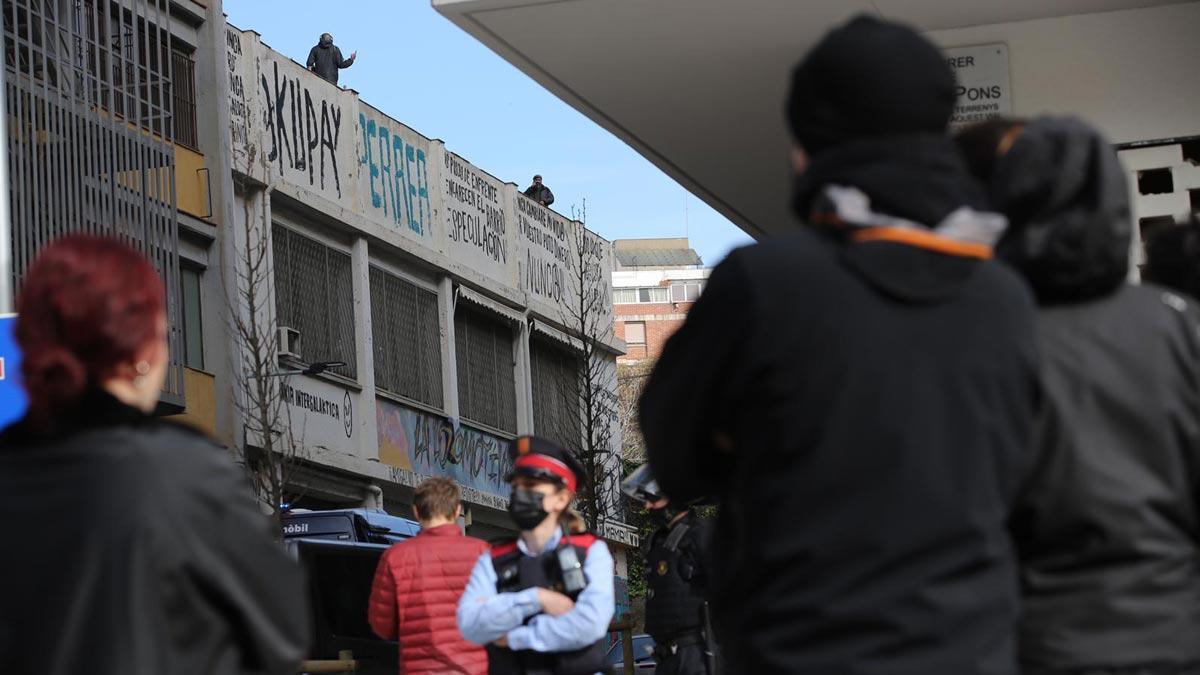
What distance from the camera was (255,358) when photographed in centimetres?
3425

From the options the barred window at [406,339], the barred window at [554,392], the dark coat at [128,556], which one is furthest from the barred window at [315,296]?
the dark coat at [128,556]

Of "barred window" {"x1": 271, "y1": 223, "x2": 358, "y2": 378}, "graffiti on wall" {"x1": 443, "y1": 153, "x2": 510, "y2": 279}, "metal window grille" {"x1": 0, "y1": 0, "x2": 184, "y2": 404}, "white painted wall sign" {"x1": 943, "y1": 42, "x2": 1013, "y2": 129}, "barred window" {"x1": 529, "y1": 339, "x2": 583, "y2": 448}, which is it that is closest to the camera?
"white painted wall sign" {"x1": 943, "y1": 42, "x2": 1013, "y2": 129}

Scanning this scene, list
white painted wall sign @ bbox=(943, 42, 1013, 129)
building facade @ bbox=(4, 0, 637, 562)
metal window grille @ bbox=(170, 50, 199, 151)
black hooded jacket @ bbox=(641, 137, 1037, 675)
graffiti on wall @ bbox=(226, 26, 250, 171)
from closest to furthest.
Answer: black hooded jacket @ bbox=(641, 137, 1037, 675) → white painted wall sign @ bbox=(943, 42, 1013, 129) → building facade @ bbox=(4, 0, 637, 562) → metal window grille @ bbox=(170, 50, 199, 151) → graffiti on wall @ bbox=(226, 26, 250, 171)

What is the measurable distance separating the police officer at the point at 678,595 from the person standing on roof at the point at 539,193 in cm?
3660

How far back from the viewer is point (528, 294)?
49688 millimetres

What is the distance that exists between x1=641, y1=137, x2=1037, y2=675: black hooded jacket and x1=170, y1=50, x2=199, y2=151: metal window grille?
32434 mm

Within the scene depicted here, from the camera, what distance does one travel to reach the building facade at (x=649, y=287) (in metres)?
133

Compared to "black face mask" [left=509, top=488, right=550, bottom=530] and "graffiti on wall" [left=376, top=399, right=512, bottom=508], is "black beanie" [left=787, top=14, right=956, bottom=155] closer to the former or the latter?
"black face mask" [left=509, top=488, right=550, bottom=530]

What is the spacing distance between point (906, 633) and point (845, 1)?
9.06m

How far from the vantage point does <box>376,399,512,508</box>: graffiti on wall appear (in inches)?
1619

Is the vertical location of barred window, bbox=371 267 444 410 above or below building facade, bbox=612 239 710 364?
below

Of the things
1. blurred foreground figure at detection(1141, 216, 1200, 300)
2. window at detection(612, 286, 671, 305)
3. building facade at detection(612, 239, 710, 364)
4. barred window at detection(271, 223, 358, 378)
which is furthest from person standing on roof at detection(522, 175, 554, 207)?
window at detection(612, 286, 671, 305)

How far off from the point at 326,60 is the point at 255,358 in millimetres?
8696

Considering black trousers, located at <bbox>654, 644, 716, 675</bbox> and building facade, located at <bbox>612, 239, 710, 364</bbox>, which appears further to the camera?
building facade, located at <bbox>612, 239, 710, 364</bbox>
